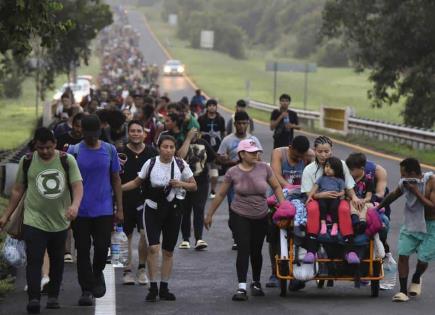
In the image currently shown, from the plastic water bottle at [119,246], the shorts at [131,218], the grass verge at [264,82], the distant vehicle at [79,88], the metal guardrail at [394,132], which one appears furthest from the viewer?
the grass verge at [264,82]

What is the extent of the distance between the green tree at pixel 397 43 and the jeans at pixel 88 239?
2844 centimetres

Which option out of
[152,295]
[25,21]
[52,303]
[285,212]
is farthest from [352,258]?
[25,21]

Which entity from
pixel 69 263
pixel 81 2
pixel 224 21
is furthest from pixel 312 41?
pixel 69 263

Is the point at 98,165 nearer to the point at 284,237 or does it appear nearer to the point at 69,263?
the point at 284,237

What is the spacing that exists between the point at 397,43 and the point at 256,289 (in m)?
30.9

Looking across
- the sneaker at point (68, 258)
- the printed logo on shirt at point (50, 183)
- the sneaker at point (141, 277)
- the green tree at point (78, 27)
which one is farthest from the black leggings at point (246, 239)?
the green tree at point (78, 27)

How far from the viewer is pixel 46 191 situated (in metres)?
10.9

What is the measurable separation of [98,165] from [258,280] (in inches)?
77.9

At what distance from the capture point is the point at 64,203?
11.0 metres

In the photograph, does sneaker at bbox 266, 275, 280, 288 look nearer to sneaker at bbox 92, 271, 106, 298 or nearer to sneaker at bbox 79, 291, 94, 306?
sneaker at bbox 92, 271, 106, 298

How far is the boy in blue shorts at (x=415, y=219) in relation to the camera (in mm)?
11625

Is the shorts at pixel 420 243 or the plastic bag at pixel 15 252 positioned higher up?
the shorts at pixel 420 243

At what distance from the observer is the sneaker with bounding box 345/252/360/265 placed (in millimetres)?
11320

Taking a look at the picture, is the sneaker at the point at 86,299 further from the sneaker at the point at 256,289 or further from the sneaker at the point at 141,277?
the sneaker at the point at 256,289
